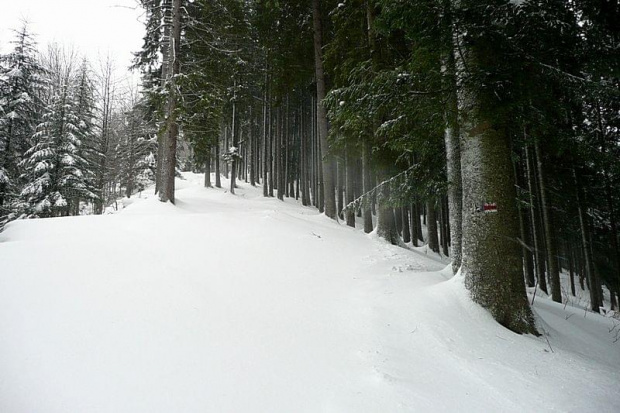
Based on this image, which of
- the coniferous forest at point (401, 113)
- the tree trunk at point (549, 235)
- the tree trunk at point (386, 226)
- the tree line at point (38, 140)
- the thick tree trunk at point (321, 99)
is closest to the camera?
the coniferous forest at point (401, 113)

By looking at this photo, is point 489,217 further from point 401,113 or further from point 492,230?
point 401,113

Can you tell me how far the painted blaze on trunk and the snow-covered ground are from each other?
0.27 metres

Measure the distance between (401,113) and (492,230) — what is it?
253 centimetres

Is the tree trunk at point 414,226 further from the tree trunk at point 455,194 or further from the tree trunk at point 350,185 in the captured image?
the tree trunk at point 455,194

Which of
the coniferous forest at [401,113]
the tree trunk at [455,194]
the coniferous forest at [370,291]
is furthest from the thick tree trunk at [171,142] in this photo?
the tree trunk at [455,194]

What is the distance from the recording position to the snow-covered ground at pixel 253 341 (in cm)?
218

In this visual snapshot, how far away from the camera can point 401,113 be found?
5211 mm

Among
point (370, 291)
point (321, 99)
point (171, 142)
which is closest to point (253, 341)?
point (370, 291)

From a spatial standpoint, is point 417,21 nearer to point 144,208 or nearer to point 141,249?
point 141,249

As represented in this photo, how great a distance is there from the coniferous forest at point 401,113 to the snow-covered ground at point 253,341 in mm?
947

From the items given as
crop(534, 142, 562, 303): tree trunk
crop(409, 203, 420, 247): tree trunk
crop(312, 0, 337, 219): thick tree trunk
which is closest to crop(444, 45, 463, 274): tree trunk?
crop(312, 0, 337, 219): thick tree trunk

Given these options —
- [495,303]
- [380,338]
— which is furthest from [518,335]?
[380,338]

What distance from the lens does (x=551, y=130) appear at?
480 centimetres

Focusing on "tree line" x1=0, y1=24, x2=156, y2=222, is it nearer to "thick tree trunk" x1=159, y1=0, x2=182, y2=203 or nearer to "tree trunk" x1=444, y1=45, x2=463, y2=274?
"thick tree trunk" x1=159, y1=0, x2=182, y2=203
